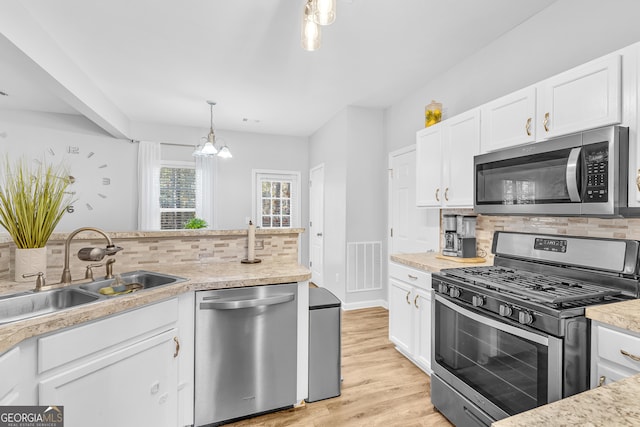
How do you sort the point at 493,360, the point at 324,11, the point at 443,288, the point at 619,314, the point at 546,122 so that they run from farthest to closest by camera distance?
the point at 443,288, the point at 546,122, the point at 493,360, the point at 324,11, the point at 619,314

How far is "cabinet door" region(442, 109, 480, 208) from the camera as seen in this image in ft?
7.25

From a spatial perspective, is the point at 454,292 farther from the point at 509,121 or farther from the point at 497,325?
the point at 509,121

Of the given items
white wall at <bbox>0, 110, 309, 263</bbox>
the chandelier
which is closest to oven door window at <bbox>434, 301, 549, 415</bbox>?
the chandelier

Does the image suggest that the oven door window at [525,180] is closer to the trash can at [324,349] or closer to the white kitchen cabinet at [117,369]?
the trash can at [324,349]

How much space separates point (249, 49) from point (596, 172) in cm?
264

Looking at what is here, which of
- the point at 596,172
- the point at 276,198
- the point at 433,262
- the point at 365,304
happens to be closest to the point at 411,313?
the point at 433,262

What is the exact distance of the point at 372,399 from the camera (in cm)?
207

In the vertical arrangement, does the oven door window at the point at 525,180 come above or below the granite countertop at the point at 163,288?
above

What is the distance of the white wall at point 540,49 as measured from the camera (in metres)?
1.72

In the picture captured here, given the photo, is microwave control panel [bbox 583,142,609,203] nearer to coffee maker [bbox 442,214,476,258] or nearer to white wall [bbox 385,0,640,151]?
white wall [bbox 385,0,640,151]

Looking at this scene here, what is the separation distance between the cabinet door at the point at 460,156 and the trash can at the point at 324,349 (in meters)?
1.28

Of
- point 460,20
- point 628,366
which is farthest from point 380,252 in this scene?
point 628,366

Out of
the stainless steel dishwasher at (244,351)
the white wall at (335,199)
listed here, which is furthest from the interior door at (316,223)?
the stainless steel dishwasher at (244,351)

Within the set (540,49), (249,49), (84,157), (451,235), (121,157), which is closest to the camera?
(540,49)
